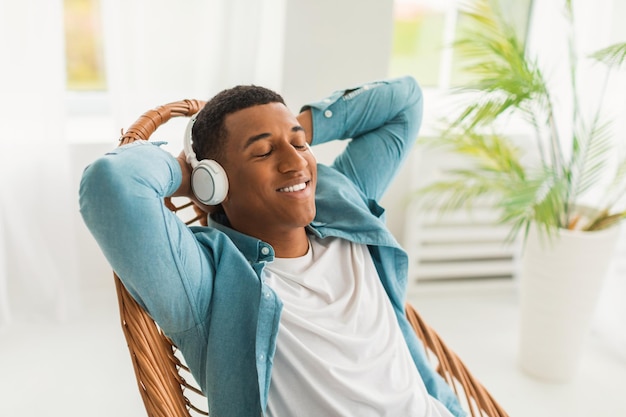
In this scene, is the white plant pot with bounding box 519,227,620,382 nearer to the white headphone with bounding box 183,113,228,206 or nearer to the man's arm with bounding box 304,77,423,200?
the man's arm with bounding box 304,77,423,200

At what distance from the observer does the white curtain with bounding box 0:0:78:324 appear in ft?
7.78

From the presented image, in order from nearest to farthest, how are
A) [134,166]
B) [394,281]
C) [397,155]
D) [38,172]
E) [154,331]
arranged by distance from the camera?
[134,166] → [154,331] → [394,281] → [397,155] → [38,172]

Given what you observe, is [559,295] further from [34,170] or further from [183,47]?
[34,170]

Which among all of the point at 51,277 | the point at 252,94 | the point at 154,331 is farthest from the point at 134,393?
the point at 252,94

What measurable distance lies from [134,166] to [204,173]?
0.17 m

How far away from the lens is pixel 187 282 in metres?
1.22

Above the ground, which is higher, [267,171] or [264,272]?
[267,171]

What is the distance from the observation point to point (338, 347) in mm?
1333

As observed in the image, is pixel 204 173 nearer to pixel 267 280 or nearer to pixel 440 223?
pixel 267 280

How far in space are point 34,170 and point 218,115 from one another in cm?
139

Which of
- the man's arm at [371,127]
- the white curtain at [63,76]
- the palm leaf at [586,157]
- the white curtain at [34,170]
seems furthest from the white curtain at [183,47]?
the palm leaf at [586,157]

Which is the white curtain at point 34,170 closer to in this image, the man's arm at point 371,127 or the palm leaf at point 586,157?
the man's arm at point 371,127

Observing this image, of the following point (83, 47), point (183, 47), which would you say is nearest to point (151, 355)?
point (183, 47)

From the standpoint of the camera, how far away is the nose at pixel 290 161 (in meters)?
1.34
